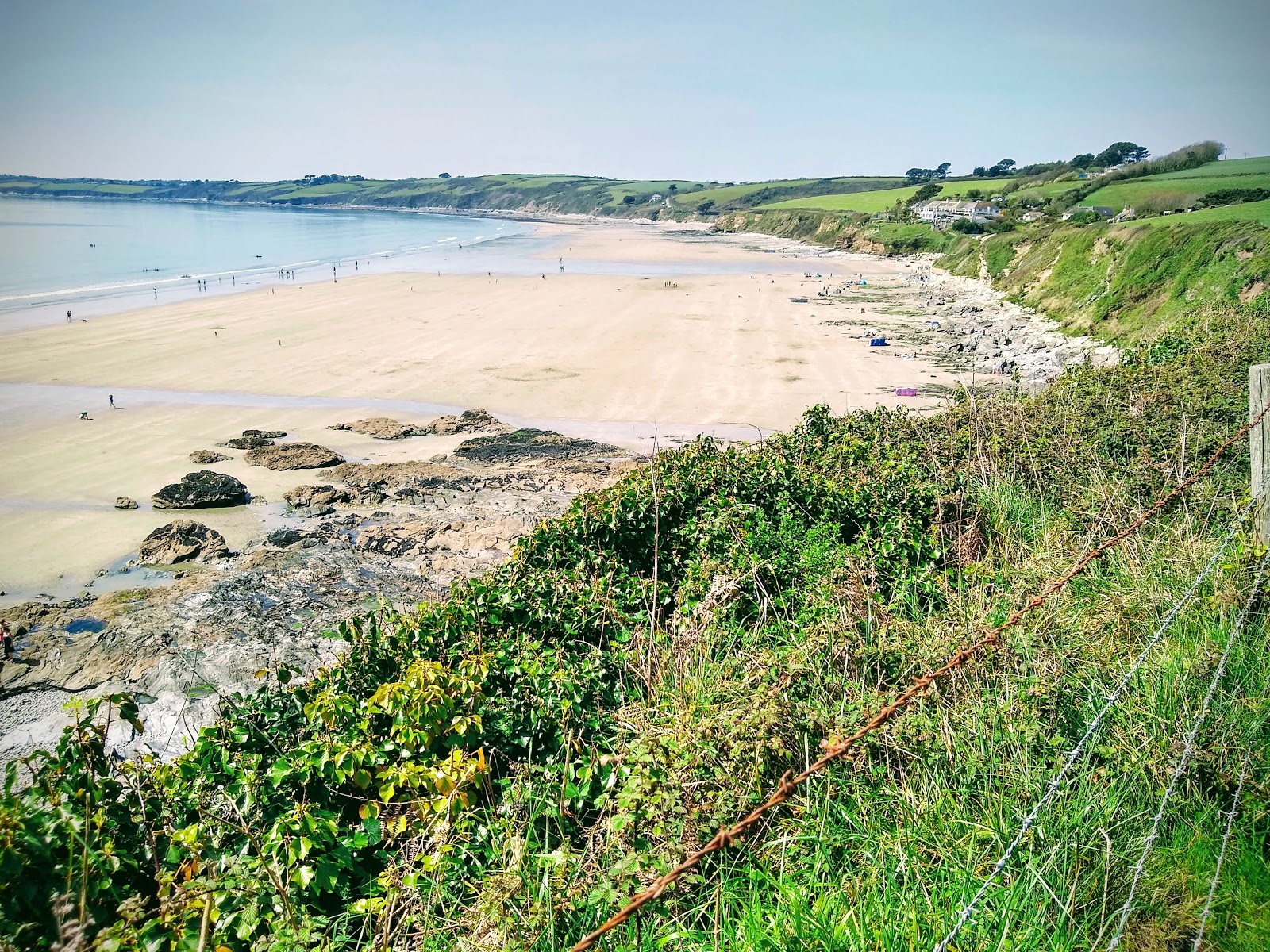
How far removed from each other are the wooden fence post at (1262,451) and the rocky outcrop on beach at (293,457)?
1678cm

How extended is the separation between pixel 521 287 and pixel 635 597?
152 ft

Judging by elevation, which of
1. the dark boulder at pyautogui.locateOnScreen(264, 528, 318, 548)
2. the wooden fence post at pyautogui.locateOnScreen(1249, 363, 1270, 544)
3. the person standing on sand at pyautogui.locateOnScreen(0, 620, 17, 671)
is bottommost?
the person standing on sand at pyautogui.locateOnScreen(0, 620, 17, 671)

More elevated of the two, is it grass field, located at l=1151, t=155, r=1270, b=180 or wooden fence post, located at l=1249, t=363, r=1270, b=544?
grass field, located at l=1151, t=155, r=1270, b=180

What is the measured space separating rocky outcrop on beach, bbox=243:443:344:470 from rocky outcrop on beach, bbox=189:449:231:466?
0.50 meters

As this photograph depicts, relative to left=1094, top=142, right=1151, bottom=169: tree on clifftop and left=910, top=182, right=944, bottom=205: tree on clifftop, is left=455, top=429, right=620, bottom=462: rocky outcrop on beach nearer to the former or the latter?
left=910, top=182, right=944, bottom=205: tree on clifftop

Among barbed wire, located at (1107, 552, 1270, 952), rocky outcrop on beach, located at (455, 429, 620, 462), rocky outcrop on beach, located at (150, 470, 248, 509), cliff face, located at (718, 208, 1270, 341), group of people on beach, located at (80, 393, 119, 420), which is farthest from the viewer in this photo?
cliff face, located at (718, 208, 1270, 341)

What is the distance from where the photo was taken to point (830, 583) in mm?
5754

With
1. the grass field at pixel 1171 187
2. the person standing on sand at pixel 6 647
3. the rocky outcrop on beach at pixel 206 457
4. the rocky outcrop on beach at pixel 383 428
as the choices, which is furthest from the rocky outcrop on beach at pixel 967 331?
the rocky outcrop on beach at pixel 206 457

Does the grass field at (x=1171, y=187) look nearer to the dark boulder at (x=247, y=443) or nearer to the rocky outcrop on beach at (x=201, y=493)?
the dark boulder at (x=247, y=443)

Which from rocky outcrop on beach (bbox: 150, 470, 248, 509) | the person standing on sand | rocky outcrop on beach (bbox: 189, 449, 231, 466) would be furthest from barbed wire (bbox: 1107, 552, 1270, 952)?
rocky outcrop on beach (bbox: 189, 449, 231, 466)

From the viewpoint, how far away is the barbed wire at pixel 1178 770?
8.72ft

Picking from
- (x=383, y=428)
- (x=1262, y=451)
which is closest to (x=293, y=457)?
(x=383, y=428)

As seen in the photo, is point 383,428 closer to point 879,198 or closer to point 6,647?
point 6,647

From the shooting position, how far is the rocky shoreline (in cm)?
955
